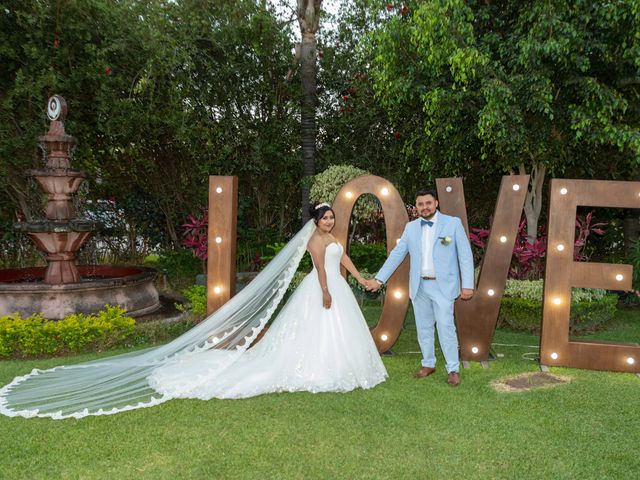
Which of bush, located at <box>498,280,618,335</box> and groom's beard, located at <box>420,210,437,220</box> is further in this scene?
bush, located at <box>498,280,618,335</box>

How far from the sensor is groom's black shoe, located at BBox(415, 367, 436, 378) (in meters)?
5.48

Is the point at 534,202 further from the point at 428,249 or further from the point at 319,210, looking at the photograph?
the point at 319,210

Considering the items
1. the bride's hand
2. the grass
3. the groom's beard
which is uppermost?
the groom's beard

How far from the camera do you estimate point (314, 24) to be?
10.8m

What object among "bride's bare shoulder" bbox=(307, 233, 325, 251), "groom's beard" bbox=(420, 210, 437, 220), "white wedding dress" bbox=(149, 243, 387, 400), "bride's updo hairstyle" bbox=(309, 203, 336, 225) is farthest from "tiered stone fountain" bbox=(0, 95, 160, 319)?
"groom's beard" bbox=(420, 210, 437, 220)

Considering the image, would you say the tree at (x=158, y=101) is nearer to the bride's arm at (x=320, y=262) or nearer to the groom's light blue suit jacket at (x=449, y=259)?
the bride's arm at (x=320, y=262)

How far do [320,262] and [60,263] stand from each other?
481cm

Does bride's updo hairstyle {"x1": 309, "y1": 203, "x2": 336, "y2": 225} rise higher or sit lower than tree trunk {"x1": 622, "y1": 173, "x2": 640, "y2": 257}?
higher

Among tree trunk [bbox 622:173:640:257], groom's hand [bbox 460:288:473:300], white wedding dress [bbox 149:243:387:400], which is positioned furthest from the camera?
tree trunk [bbox 622:173:640:257]

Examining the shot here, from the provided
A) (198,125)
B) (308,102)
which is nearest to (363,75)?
(308,102)

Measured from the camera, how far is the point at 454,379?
525cm

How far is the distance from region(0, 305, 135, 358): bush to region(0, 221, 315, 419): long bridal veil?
0.80 metres

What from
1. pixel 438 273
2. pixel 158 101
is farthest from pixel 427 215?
pixel 158 101

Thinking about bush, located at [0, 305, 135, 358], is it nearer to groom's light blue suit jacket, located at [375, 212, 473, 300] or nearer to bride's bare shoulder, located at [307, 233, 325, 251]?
bride's bare shoulder, located at [307, 233, 325, 251]
